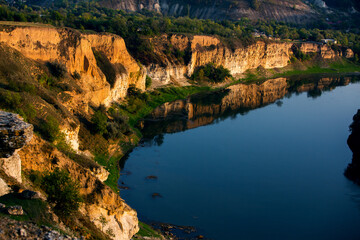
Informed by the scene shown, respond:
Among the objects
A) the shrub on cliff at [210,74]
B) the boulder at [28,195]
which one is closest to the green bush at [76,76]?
the boulder at [28,195]

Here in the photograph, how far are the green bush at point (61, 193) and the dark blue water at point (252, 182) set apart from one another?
1241 cm

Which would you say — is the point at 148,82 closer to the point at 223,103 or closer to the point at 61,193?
the point at 223,103

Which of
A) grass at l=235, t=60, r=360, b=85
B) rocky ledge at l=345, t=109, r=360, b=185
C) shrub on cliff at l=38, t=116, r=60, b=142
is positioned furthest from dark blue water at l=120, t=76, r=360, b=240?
grass at l=235, t=60, r=360, b=85

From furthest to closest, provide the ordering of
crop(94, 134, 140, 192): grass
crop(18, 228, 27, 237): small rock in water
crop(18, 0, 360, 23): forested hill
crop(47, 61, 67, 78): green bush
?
1. crop(18, 0, 360, 23): forested hill
2. crop(47, 61, 67, 78): green bush
3. crop(94, 134, 140, 192): grass
4. crop(18, 228, 27, 237): small rock in water

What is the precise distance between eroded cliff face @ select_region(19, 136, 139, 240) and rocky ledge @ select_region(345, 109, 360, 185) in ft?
82.6

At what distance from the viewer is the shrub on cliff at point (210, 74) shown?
75.1 m

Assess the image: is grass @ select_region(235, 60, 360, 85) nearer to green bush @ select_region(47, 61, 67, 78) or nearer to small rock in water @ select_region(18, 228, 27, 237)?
green bush @ select_region(47, 61, 67, 78)

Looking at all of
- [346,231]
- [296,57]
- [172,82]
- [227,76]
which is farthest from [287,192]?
[296,57]

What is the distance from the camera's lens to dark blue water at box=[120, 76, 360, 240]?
27.7m

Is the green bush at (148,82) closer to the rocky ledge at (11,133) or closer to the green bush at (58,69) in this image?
the green bush at (58,69)

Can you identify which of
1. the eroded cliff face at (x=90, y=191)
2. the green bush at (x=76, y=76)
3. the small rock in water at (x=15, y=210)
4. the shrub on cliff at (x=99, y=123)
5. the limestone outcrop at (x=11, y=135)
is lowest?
the shrub on cliff at (x=99, y=123)

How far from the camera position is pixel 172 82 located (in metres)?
68.9

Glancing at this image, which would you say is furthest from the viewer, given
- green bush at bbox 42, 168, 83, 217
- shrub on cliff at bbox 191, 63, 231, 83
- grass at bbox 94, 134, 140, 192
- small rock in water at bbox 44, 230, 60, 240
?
shrub on cliff at bbox 191, 63, 231, 83

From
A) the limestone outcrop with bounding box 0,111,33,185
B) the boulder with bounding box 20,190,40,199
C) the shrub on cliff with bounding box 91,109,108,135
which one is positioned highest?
the limestone outcrop with bounding box 0,111,33,185
